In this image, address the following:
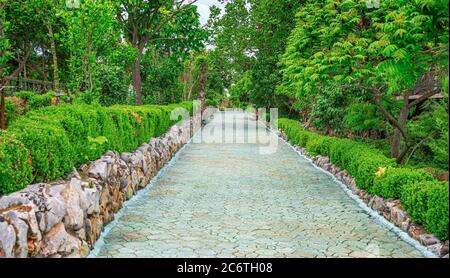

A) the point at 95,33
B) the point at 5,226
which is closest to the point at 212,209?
the point at 5,226

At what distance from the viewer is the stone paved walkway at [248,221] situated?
22.4 feet

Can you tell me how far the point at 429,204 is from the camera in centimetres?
673

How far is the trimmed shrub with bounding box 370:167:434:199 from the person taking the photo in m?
8.08

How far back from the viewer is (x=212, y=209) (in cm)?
946

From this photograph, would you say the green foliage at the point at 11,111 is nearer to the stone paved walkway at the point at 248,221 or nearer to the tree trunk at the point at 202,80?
the stone paved walkway at the point at 248,221

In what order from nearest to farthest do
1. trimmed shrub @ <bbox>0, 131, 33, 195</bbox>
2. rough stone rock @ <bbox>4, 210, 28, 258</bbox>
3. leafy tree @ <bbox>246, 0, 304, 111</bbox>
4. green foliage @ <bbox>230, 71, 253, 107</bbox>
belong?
rough stone rock @ <bbox>4, 210, 28, 258</bbox> → trimmed shrub @ <bbox>0, 131, 33, 195</bbox> → leafy tree @ <bbox>246, 0, 304, 111</bbox> → green foliage @ <bbox>230, 71, 253, 107</bbox>

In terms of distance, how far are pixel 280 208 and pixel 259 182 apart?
3.10 meters

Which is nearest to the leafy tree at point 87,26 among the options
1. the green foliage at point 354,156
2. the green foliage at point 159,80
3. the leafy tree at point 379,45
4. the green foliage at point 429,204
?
the leafy tree at point 379,45

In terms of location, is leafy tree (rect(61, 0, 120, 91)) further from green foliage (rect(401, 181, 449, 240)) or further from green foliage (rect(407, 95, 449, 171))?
green foliage (rect(401, 181, 449, 240))

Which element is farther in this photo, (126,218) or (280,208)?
(280,208)

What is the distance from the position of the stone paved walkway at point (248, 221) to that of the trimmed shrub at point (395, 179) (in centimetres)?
62

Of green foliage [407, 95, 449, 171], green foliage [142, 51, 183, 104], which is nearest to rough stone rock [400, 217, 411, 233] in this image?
green foliage [407, 95, 449, 171]
